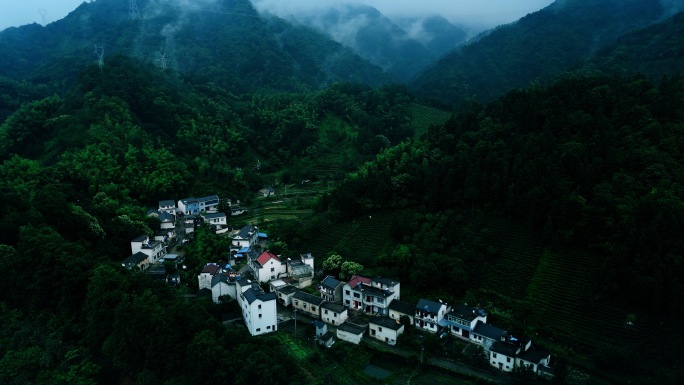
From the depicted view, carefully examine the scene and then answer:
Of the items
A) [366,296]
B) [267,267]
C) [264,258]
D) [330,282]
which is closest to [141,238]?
[264,258]

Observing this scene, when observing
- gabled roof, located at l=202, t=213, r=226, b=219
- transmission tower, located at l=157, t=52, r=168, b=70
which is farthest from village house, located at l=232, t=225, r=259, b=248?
transmission tower, located at l=157, t=52, r=168, b=70

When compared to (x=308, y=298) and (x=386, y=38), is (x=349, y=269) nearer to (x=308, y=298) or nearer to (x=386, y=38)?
(x=308, y=298)

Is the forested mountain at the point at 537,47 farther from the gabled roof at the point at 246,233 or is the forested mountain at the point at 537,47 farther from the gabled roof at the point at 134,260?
the gabled roof at the point at 134,260

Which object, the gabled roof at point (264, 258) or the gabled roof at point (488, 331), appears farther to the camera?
the gabled roof at point (264, 258)

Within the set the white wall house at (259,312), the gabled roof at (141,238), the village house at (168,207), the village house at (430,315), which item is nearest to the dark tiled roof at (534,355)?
the village house at (430,315)

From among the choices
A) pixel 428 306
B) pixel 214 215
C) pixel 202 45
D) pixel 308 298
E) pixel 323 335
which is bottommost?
pixel 323 335

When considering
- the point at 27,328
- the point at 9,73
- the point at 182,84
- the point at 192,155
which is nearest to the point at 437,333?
the point at 27,328
